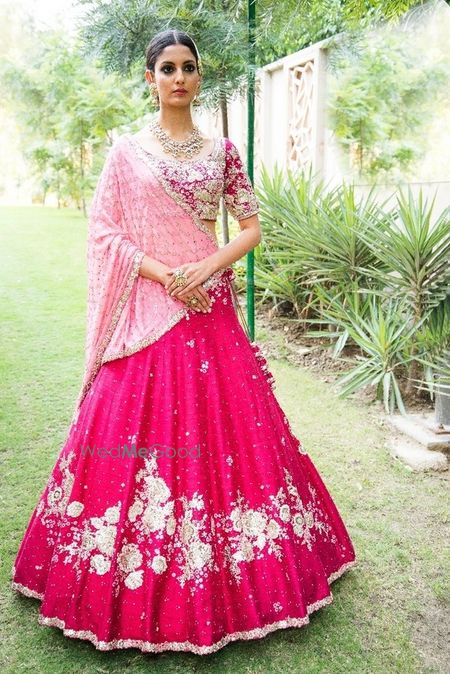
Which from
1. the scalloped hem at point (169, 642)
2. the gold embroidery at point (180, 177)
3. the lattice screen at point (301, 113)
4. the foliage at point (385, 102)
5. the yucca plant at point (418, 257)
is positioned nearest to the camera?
the scalloped hem at point (169, 642)

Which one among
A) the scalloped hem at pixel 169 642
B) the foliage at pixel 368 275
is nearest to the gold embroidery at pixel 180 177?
the scalloped hem at pixel 169 642

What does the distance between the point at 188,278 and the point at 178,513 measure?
694 millimetres

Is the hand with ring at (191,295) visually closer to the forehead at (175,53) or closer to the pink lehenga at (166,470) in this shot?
the pink lehenga at (166,470)

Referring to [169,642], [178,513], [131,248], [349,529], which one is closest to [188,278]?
[131,248]

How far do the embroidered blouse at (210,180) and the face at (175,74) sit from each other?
170 millimetres

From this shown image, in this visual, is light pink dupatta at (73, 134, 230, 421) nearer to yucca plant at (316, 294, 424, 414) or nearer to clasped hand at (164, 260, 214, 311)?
clasped hand at (164, 260, 214, 311)

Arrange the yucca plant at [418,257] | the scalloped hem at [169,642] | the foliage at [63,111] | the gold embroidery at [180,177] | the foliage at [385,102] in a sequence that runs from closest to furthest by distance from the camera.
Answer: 1. the scalloped hem at [169,642]
2. the gold embroidery at [180,177]
3. the yucca plant at [418,257]
4. the foliage at [385,102]
5. the foliage at [63,111]

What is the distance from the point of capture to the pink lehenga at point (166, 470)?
1.85 m

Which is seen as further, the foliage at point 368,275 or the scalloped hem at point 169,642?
the foliage at point 368,275

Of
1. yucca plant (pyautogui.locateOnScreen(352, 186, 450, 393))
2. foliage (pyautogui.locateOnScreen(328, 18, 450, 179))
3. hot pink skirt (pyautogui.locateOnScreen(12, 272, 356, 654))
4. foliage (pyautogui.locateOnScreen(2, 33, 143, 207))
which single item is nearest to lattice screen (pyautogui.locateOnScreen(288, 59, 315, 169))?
foliage (pyautogui.locateOnScreen(328, 18, 450, 179))

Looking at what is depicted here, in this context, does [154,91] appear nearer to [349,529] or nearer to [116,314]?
[116,314]

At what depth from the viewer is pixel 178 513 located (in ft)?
6.18

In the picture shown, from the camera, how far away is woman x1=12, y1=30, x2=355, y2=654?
185cm

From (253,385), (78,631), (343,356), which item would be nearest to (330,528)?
(253,385)
